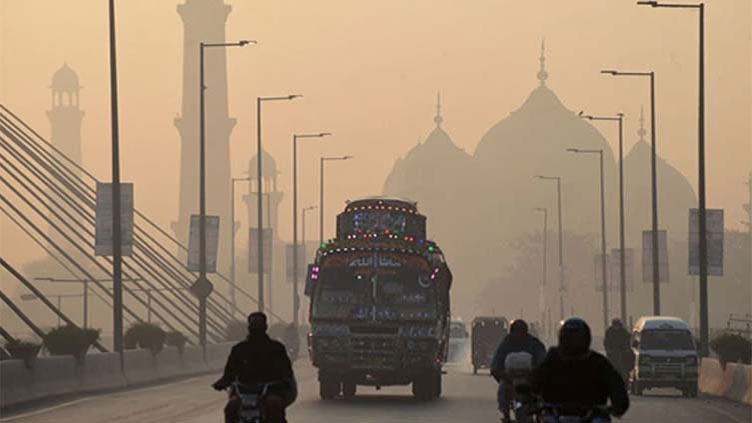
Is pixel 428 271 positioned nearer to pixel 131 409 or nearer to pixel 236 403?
pixel 131 409

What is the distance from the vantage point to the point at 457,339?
110 meters

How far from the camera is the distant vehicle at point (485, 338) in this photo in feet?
250

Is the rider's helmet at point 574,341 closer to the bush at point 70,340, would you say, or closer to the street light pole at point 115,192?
the bush at point 70,340

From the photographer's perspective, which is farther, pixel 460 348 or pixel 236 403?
pixel 460 348

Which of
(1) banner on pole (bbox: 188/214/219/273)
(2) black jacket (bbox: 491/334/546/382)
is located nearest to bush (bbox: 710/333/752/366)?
→ (1) banner on pole (bbox: 188/214/219/273)

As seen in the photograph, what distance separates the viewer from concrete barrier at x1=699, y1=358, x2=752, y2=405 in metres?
47.1

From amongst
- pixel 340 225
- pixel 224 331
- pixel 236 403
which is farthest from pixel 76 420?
pixel 224 331

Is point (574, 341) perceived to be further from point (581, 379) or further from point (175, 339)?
point (175, 339)

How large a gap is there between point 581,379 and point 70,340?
103ft

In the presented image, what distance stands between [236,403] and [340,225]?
1178 inches

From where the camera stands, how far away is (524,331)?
2697cm

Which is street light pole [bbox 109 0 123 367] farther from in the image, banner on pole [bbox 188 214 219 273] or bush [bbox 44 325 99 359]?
banner on pole [bbox 188 214 219 273]

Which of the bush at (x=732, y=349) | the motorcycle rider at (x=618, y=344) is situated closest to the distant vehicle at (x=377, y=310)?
the motorcycle rider at (x=618, y=344)

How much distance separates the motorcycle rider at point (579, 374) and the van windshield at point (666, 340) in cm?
3323
